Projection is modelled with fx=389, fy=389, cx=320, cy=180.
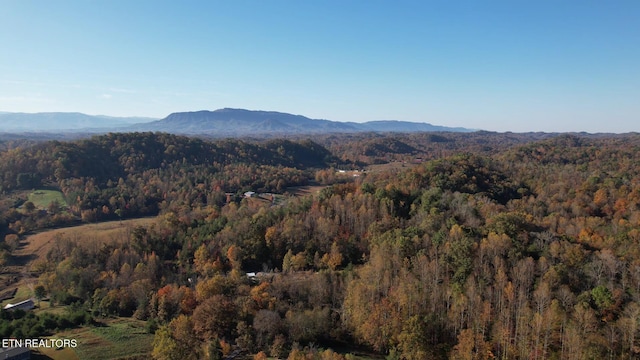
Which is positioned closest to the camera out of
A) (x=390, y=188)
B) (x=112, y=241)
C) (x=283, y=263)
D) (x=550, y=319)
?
(x=550, y=319)

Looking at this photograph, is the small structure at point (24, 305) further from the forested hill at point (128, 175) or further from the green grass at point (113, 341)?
the forested hill at point (128, 175)

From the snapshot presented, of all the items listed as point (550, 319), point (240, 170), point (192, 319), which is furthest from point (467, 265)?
point (240, 170)

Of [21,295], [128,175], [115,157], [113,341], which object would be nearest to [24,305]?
[21,295]

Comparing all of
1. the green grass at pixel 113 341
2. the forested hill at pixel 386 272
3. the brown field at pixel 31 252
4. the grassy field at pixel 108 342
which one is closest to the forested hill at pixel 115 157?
the forested hill at pixel 386 272

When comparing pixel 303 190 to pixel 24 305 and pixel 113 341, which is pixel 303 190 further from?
pixel 113 341

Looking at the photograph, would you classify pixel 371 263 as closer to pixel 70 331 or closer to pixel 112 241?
pixel 70 331

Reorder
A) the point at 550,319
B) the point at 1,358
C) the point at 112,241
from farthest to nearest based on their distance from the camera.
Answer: the point at 112,241
the point at 550,319
the point at 1,358

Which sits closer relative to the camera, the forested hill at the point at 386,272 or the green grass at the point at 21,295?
the forested hill at the point at 386,272
